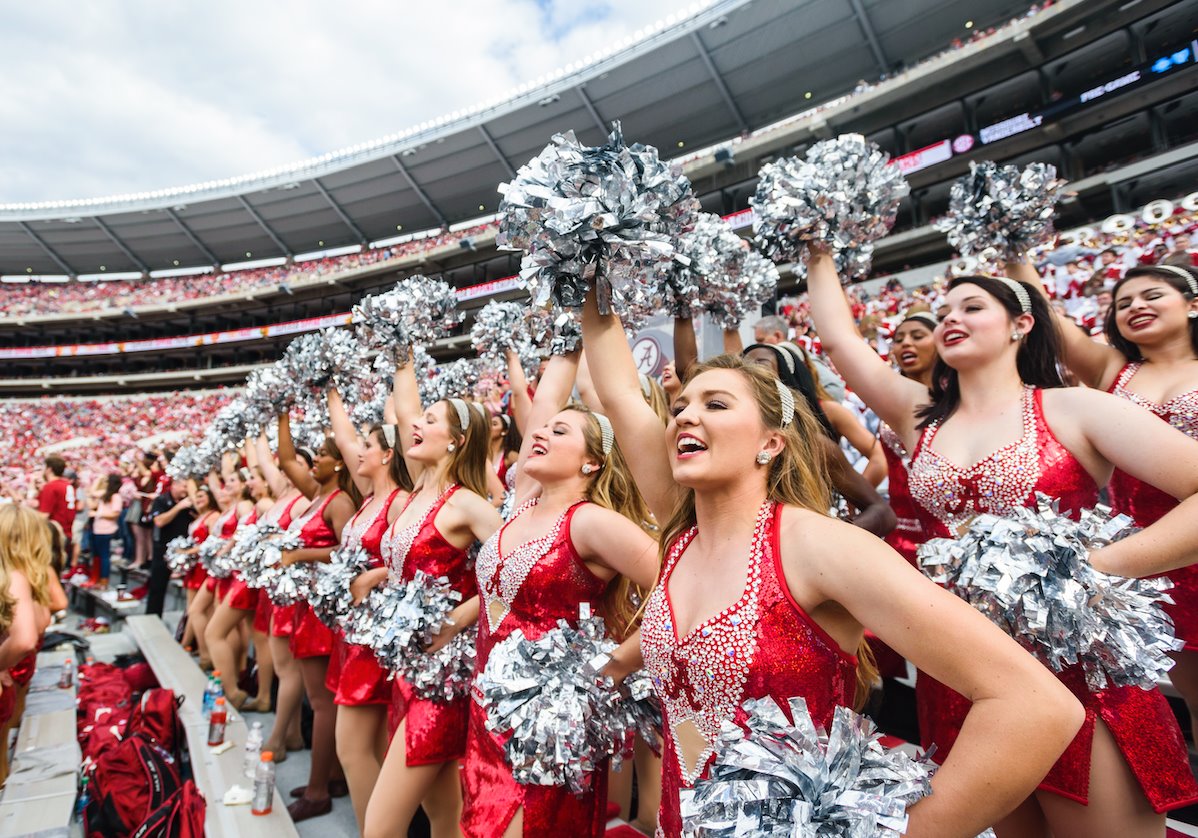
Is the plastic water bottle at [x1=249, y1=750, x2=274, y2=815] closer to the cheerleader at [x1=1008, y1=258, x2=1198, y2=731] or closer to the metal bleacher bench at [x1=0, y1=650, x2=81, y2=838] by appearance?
the metal bleacher bench at [x1=0, y1=650, x2=81, y2=838]

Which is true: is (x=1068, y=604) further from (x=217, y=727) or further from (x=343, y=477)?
(x=217, y=727)

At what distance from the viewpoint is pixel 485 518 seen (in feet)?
9.10

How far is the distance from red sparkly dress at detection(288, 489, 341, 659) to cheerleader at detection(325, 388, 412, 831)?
0.18 metres

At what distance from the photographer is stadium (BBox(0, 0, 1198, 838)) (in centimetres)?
448

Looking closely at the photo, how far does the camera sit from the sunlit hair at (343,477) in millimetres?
4402

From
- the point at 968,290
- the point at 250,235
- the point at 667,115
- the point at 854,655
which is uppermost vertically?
the point at 250,235

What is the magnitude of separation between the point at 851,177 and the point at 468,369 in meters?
3.76

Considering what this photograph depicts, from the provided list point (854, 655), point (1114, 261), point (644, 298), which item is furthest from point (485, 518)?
point (1114, 261)

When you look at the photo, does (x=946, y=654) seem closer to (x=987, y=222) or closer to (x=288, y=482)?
(x=987, y=222)

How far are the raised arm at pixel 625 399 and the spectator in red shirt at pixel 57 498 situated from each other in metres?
9.84

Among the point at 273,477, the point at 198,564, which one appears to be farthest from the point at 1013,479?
the point at 198,564

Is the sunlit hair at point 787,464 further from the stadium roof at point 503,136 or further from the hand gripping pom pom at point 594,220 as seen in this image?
the stadium roof at point 503,136

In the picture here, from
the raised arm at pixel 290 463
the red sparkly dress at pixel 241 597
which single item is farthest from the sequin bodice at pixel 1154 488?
the red sparkly dress at pixel 241 597

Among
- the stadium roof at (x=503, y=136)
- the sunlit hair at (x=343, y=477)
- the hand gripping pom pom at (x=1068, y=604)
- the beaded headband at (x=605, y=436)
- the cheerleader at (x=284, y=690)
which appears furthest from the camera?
the stadium roof at (x=503, y=136)
